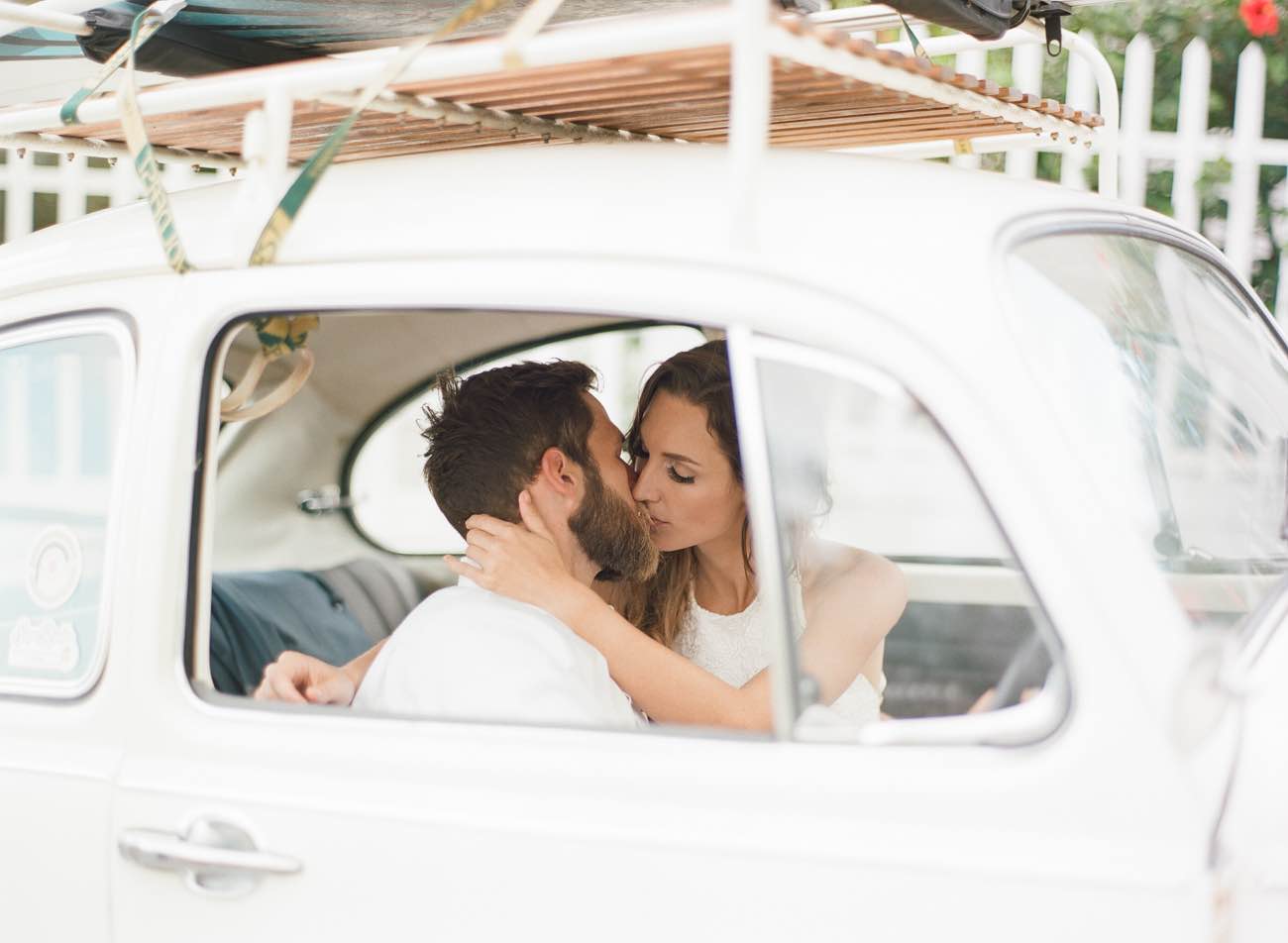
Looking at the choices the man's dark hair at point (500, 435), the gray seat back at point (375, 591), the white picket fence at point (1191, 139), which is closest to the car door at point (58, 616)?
the man's dark hair at point (500, 435)

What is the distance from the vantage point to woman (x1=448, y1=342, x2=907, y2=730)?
210 cm

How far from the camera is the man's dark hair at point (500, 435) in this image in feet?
7.77

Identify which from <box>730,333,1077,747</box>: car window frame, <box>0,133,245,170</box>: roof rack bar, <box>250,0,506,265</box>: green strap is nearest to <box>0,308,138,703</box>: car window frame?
<box>250,0,506,265</box>: green strap

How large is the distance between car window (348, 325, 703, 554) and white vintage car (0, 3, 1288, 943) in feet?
5.28

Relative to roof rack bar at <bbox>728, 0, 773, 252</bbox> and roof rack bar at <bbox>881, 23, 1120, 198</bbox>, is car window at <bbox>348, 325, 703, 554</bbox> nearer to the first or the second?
roof rack bar at <bbox>881, 23, 1120, 198</bbox>

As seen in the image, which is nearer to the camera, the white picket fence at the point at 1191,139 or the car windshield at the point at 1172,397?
the car windshield at the point at 1172,397

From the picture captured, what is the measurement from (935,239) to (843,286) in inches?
5.7

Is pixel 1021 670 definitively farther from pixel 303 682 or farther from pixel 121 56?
pixel 121 56

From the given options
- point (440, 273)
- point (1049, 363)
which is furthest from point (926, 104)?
point (440, 273)

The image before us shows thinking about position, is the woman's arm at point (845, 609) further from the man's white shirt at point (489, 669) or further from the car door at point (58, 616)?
the car door at point (58, 616)

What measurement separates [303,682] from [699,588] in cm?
94

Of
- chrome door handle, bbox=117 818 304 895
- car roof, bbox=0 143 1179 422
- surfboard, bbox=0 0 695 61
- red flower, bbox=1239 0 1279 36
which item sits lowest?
chrome door handle, bbox=117 818 304 895

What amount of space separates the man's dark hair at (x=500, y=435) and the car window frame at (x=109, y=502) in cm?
62

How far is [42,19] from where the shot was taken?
2219 millimetres
